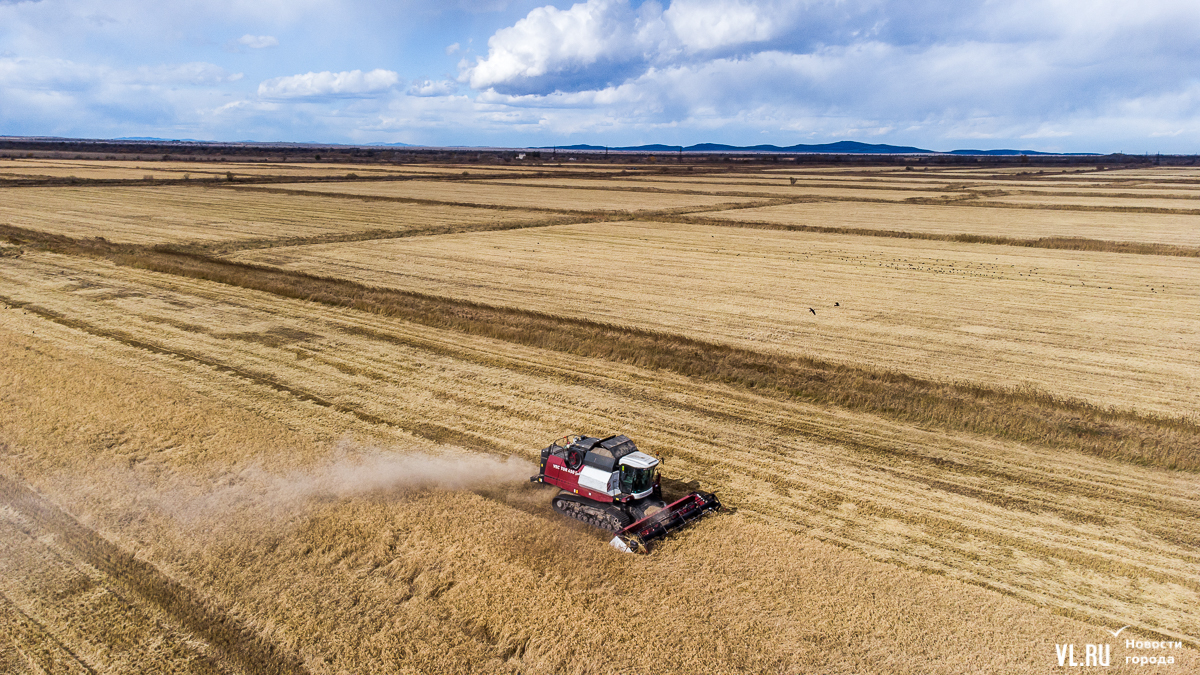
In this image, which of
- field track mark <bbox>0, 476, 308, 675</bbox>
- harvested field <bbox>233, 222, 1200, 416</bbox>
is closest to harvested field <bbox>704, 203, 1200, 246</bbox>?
harvested field <bbox>233, 222, 1200, 416</bbox>

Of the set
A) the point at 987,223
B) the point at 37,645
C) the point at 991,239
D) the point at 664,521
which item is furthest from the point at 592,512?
the point at 987,223

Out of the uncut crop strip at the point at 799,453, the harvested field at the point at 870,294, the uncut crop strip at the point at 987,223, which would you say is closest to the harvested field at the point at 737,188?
the uncut crop strip at the point at 987,223

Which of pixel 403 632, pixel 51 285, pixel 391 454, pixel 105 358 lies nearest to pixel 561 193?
pixel 51 285

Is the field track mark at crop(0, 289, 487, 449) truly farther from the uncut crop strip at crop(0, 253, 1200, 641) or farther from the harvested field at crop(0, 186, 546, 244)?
the harvested field at crop(0, 186, 546, 244)

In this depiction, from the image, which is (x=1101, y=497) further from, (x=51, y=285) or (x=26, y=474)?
(x=51, y=285)

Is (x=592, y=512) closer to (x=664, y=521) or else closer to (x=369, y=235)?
(x=664, y=521)
